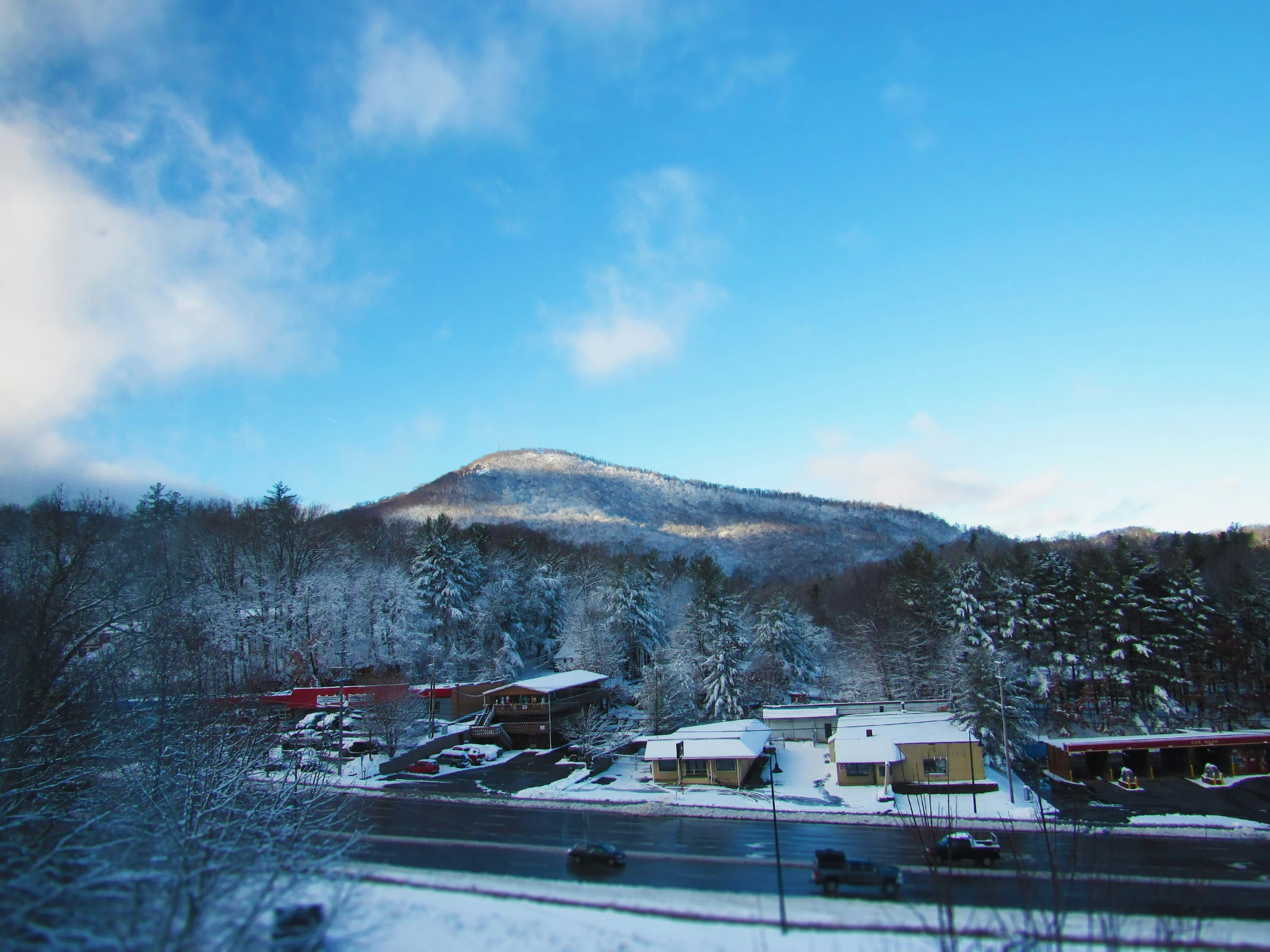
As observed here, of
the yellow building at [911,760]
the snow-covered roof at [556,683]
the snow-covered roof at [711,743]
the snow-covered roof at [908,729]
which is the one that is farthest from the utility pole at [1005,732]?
the snow-covered roof at [556,683]

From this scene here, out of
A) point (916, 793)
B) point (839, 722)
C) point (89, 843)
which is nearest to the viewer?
point (89, 843)

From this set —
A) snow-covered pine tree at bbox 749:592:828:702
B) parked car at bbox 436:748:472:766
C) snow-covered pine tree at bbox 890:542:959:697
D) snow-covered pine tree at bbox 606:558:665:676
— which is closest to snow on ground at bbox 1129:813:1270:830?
snow-covered pine tree at bbox 890:542:959:697

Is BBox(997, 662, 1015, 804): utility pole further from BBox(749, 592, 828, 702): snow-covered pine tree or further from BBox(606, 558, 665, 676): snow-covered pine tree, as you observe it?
BBox(606, 558, 665, 676): snow-covered pine tree

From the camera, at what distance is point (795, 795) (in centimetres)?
3616

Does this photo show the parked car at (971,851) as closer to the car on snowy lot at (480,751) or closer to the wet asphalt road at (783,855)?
the wet asphalt road at (783,855)

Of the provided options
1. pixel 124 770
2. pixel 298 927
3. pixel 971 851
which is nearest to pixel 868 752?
pixel 971 851

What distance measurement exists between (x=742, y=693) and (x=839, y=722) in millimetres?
11818

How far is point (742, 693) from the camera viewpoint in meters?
54.6

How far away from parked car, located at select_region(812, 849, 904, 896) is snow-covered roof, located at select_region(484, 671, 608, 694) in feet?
103

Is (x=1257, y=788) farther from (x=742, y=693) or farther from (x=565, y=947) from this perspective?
(x=565, y=947)

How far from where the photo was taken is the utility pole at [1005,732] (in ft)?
111

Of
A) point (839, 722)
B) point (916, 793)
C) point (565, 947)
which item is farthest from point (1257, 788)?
point (565, 947)

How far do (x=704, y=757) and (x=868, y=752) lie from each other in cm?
946

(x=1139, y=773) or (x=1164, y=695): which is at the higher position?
(x=1164, y=695)
